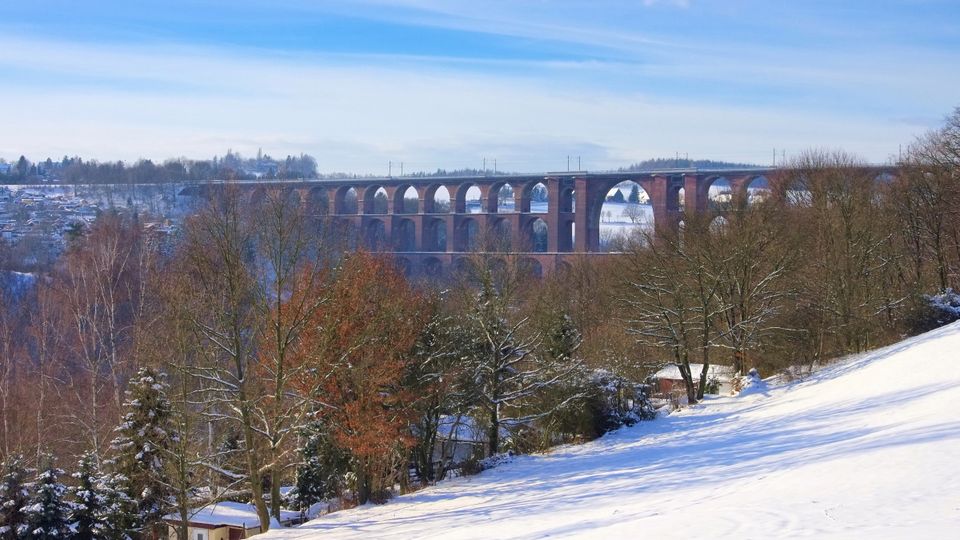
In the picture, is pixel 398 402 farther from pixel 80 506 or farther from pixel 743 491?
pixel 743 491

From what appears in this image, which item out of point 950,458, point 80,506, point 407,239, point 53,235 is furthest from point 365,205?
point 950,458

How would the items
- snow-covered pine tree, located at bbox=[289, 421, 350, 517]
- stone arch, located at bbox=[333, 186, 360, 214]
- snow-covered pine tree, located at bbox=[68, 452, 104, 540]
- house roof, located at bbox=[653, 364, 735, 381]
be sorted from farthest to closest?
stone arch, located at bbox=[333, 186, 360, 214] < house roof, located at bbox=[653, 364, 735, 381] < snow-covered pine tree, located at bbox=[289, 421, 350, 517] < snow-covered pine tree, located at bbox=[68, 452, 104, 540]

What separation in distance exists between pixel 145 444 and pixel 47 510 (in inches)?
87.7

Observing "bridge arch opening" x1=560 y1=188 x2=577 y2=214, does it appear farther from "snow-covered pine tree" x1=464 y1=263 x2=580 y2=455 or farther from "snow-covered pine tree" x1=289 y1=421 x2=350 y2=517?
"snow-covered pine tree" x1=289 y1=421 x2=350 y2=517

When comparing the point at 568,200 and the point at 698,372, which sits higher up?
the point at 568,200

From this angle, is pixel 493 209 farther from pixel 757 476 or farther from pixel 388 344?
pixel 757 476

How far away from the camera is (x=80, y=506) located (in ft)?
40.9

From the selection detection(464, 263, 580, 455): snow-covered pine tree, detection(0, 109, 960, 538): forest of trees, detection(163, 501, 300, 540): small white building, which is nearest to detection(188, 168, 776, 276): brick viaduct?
detection(0, 109, 960, 538): forest of trees

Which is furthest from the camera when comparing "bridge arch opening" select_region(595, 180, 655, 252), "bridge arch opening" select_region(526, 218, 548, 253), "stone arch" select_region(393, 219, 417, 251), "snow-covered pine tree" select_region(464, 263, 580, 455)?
"bridge arch opening" select_region(595, 180, 655, 252)

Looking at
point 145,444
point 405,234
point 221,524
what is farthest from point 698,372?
point 405,234

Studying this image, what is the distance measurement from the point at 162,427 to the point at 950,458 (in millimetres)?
11418

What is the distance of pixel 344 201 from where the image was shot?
7469 cm

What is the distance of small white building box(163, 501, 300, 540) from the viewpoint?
1528cm

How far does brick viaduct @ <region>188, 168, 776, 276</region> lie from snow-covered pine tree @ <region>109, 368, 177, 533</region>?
119ft
